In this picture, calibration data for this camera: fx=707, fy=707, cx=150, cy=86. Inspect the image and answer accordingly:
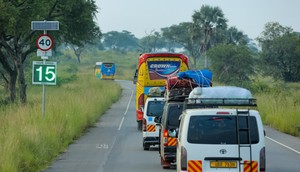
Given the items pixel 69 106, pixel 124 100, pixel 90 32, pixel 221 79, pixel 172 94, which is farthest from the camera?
pixel 221 79

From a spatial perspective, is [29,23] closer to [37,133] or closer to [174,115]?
[37,133]

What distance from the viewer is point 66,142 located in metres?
26.2

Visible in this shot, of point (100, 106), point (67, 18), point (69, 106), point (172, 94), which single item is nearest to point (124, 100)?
point (100, 106)

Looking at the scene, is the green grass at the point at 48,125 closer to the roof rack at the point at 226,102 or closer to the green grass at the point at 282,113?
the green grass at the point at 282,113

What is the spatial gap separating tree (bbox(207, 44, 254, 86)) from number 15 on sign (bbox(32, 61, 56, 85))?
54347mm

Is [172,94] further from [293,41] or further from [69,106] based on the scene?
[293,41]

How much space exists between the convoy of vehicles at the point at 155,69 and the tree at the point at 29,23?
6266 millimetres

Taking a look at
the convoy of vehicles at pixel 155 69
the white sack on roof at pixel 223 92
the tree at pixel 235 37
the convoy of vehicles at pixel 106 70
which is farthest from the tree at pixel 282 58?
the white sack on roof at pixel 223 92

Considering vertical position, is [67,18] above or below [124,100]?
above

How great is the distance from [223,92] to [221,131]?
1.62 m

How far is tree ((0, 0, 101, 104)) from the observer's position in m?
35.7

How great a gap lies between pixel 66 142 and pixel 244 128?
1395 centimetres

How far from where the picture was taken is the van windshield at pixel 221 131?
13.2 m

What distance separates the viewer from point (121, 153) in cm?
2367
